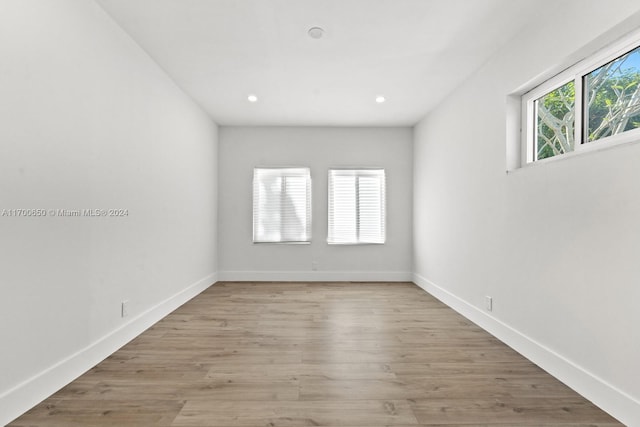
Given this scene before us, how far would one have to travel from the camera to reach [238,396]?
1959 mm

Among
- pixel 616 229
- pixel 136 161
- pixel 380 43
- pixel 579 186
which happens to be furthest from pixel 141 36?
pixel 616 229

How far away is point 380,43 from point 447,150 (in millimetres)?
1837

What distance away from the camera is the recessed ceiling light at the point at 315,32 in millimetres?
2680

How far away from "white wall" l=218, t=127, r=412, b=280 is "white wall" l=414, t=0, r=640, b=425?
1.62 metres

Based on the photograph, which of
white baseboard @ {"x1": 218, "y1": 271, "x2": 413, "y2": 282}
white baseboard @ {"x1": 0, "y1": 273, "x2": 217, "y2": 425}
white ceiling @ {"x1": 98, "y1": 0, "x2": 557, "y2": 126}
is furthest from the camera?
white baseboard @ {"x1": 218, "y1": 271, "x2": 413, "y2": 282}

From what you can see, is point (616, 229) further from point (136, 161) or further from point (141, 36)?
point (141, 36)

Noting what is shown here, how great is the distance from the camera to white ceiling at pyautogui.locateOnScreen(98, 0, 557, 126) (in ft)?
7.97

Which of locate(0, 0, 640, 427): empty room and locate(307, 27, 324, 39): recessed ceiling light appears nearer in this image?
locate(0, 0, 640, 427): empty room

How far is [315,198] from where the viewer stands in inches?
219

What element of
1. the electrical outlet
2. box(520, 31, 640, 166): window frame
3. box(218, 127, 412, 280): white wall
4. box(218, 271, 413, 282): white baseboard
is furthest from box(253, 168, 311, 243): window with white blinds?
box(520, 31, 640, 166): window frame

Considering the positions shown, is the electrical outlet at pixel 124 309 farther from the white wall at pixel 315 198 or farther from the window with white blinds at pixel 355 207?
the window with white blinds at pixel 355 207

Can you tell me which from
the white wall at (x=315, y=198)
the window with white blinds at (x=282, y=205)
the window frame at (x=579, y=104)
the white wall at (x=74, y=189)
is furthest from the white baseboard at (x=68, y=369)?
the window frame at (x=579, y=104)

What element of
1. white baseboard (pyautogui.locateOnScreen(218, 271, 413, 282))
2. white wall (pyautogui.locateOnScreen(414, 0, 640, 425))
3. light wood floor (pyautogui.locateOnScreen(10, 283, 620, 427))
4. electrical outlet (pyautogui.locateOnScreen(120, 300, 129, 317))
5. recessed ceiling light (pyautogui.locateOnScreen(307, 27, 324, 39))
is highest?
recessed ceiling light (pyautogui.locateOnScreen(307, 27, 324, 39))

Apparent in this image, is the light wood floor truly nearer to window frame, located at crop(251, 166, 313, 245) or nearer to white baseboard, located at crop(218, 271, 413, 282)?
white baseboard, located at crop(218, 271, 413, 282)
